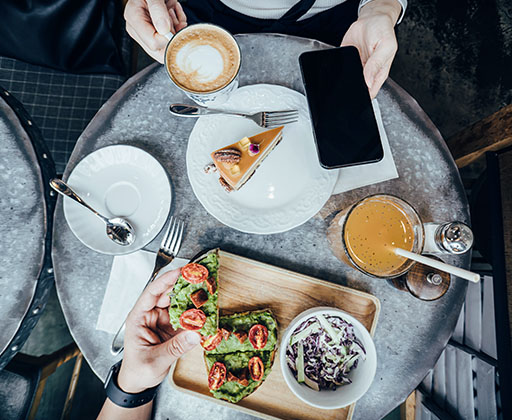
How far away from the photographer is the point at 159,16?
1.11 metres

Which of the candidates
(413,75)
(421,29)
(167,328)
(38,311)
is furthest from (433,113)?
(38,311)

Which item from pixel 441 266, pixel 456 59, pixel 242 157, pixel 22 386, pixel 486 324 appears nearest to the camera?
pixel 441 266

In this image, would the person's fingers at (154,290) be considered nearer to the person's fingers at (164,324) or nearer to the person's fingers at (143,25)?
the person's fingers at (164,324)

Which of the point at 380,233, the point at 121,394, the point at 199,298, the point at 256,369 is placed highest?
the point at 380,233

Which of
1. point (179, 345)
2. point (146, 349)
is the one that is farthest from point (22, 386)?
point (179, 345)

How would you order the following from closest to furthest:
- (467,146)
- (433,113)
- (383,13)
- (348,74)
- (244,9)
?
(348,74), (383,13), (244,9), (467,146), (433,113)

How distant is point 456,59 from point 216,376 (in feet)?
8.68

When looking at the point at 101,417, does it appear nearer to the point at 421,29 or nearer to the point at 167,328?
the point at 167,328

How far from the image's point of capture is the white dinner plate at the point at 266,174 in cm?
114

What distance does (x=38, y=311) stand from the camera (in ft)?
4.06

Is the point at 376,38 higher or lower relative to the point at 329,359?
higher

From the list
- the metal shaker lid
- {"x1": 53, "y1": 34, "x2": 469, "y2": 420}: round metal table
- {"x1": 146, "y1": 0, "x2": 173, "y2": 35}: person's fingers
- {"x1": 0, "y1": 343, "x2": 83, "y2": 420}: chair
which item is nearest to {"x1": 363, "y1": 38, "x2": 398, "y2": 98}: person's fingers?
{"x1": 53, "y1": 34, "x2": 469, "y2": 420}: round metal table

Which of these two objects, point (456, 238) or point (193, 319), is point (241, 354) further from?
point (456, 238)

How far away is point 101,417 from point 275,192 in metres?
1.07
